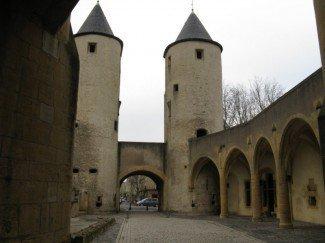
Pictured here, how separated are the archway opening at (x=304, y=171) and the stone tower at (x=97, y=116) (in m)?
11.2

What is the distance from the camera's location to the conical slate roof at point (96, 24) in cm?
2472

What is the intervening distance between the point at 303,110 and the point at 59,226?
359 inches

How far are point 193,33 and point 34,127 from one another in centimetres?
2246

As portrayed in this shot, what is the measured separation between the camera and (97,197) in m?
22.1

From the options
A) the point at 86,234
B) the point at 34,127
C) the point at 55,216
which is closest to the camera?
the point at 34,127

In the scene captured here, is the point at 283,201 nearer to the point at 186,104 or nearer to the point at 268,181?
the point at 268,181

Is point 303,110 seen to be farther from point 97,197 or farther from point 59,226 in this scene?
point 97,197

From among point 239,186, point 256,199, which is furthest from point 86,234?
point 239,186

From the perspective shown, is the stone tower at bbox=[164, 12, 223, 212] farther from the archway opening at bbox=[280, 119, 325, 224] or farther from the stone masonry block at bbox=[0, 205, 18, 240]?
the stone masonry block at bbox=[0, 205, 18, 240]

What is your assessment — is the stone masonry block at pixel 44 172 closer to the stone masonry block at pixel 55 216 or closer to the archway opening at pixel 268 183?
the stone masonry block at pixel 55 216

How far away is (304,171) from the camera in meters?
15.3

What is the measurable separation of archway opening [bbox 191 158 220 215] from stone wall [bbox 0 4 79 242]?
58.4 feet

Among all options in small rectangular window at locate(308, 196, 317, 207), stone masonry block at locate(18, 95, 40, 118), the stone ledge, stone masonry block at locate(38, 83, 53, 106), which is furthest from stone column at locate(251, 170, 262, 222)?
stone masonry block at locate(18, 95, 40, 118)

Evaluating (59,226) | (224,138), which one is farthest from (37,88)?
(224,138)
